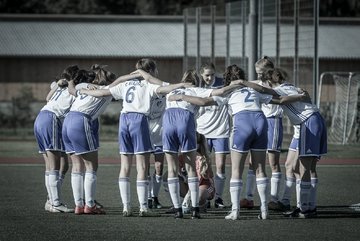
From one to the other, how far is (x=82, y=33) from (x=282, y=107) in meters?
40.0

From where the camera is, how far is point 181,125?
1330 cm

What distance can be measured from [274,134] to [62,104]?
326 cm

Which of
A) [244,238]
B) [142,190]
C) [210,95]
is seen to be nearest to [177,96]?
[210,95]

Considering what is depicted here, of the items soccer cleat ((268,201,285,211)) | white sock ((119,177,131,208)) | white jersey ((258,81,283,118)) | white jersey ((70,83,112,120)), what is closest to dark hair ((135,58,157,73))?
white jersey ((70,83,112,120))

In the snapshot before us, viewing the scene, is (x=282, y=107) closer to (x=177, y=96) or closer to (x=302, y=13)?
(x=177, y=96)

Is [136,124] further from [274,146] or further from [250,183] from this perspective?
[274,146]

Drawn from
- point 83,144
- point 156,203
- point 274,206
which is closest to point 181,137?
point 83,144

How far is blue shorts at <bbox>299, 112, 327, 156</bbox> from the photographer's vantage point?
44.2 ft

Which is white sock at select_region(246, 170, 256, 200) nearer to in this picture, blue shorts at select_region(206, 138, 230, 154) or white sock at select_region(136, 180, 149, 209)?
blue shorts at select_region(206, 138, 230, 154)

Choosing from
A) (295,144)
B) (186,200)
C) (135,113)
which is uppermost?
(135,113)

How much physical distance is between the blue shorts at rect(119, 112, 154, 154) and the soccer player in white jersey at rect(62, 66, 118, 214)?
486 mm

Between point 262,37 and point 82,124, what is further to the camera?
point 262,37

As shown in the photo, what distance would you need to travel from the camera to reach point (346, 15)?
212 ft

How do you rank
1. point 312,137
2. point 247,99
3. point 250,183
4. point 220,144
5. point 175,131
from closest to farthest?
point 247,99 → point 175,131 → point 312,137 → point 250,183 → point 220,144
